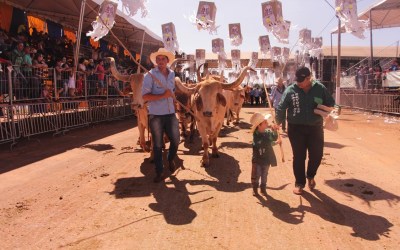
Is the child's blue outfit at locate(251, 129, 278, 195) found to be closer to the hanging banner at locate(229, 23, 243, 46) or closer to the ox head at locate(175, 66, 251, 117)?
the ox head at locate(175, 66, 251, 117)

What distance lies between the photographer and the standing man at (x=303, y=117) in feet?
17.9

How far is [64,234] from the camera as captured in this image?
13.4 ft

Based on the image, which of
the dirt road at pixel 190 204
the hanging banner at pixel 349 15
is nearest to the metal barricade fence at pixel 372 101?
the hanging banner at pixel 349 15

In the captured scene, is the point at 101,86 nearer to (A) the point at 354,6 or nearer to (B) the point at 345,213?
(A) the point at 354,6

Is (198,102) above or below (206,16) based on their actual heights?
below

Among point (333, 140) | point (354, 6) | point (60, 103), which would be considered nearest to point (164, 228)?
point (333, 140)

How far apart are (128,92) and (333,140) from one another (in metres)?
6.07

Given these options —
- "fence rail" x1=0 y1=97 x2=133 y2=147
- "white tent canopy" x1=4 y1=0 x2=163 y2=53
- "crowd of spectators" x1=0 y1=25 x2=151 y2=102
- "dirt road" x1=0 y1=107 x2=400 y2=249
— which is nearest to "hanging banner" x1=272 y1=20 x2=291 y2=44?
"white tent canopy" x1=4 y1=0 x2=163 y2=53

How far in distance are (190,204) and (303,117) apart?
82.5 inches

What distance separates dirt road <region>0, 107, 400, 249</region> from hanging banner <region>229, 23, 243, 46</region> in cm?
1094

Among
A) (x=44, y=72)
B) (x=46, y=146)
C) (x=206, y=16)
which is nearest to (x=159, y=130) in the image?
(x=46, y=146)

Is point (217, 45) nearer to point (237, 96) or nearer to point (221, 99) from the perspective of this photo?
point (237, 96)

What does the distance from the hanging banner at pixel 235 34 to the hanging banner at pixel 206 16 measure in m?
4.07

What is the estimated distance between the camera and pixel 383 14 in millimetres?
23859
